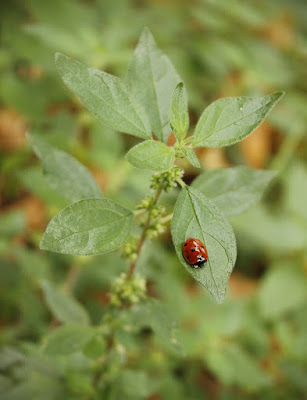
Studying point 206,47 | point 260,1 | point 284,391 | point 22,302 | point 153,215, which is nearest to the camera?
point 153,215

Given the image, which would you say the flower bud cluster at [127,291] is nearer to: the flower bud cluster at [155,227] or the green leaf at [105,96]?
the flower bud cluster at [155,227]

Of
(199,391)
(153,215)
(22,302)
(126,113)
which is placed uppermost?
(126,113)

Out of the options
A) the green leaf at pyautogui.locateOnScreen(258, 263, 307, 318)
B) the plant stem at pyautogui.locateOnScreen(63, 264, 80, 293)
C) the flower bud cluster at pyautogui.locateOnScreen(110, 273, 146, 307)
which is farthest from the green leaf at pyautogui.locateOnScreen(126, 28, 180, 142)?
the green leaf at pyautogui.locateOnScreen(258, 263, 307, 318)

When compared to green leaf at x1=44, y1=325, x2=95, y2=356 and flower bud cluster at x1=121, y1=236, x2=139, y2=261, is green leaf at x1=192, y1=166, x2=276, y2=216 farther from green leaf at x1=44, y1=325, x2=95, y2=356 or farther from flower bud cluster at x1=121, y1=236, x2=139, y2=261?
green leaf at x1=44, y1=325, x2=95, y2=356

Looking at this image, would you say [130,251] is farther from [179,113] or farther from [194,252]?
[179,113]

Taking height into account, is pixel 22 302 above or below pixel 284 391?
above

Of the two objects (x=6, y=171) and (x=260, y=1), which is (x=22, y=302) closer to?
(x=6, y=171)

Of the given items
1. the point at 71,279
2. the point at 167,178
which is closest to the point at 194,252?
the point at 167,178

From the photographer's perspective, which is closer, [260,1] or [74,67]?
[74,67]

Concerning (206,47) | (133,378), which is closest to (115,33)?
(206,47)

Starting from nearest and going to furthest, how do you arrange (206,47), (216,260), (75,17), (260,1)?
(216,260) → (75,17) → (206,47) → (260,1)
